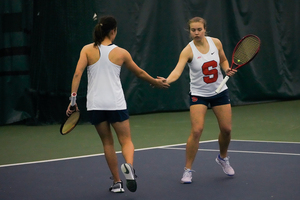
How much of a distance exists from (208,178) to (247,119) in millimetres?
3821

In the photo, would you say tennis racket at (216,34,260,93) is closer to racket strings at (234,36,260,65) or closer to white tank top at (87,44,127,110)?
racket strings at (234,36,260,65)

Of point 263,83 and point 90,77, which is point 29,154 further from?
point 263,83

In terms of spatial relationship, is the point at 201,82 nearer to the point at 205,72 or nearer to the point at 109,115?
the point at 205,72

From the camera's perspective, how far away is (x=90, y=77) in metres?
3.69

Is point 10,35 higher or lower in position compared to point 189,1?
lower

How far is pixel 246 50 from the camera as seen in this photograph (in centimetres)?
452

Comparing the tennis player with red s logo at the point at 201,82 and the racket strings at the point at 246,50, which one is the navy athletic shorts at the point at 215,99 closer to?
the tennis player with red s logo at the point at 201,82

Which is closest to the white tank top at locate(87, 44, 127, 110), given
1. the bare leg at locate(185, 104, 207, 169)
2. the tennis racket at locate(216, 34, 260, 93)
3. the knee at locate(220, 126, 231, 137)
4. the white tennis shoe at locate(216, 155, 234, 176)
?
the bare leg at locate(185, 104, 207, 169)

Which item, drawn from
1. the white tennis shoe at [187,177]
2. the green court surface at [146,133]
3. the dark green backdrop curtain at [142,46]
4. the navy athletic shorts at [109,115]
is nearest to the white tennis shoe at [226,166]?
the white tennis shoe at [187,177]

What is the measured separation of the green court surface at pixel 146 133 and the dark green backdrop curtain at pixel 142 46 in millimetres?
405

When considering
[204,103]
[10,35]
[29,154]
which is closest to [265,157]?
[204,103]

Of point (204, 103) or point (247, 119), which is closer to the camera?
point (204, 103)

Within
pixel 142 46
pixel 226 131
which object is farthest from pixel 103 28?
pixel 142 46

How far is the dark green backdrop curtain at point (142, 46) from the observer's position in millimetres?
7633
